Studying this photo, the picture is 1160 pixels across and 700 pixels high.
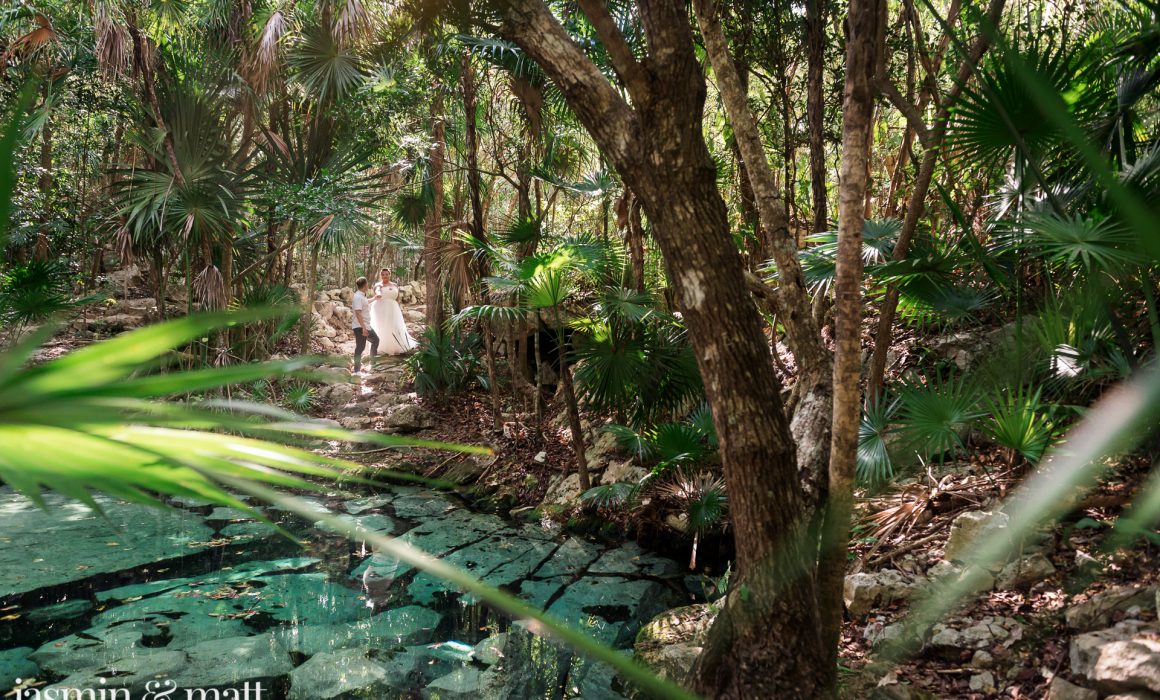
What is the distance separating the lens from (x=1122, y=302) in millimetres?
3727

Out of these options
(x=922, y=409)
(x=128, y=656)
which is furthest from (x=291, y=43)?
(x=922, y=409)

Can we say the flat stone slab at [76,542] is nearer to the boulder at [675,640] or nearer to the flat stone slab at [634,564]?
the flat stone slab at [634,564]

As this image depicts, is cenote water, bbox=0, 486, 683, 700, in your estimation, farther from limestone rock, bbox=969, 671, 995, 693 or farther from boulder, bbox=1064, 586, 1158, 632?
boulder, bbox=1064, 586, 1158, 632

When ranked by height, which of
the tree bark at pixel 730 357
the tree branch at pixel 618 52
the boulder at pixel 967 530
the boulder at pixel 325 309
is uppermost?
the tree branch at pixel 618 52

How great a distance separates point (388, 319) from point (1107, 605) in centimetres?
988

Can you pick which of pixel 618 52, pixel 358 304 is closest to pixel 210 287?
pixel 358 304

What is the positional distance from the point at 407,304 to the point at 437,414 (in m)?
11.5

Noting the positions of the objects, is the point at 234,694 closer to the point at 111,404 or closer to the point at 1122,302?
the point at 111,404

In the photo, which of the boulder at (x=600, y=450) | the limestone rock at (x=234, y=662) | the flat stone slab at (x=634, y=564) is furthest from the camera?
the boulder at (x=600, y=450)

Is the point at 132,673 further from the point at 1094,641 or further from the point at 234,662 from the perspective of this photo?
the point at 1094,641

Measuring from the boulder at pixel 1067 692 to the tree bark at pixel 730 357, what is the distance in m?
0.88

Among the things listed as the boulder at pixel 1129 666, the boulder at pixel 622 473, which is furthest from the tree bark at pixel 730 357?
the boulder at pixel 622 473

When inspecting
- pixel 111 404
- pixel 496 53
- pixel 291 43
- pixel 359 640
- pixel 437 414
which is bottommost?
pixel 359 640

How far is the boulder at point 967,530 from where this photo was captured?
12.5 ft
